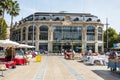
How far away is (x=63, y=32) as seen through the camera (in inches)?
3964

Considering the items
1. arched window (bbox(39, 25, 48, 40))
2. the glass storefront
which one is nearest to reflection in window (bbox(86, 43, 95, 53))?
the glass storefront

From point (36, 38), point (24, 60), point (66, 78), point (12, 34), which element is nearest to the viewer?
point (66, 78)

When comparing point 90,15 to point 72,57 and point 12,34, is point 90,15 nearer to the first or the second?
point 12,34

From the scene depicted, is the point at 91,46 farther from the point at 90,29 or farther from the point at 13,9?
the point at 13,9

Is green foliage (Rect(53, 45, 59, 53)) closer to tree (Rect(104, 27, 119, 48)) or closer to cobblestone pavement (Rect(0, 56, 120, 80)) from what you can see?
tree (Rect(104, 27, 119, 48))

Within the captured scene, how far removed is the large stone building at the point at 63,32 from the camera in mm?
100438

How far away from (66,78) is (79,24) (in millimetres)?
83029

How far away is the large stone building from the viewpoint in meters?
100

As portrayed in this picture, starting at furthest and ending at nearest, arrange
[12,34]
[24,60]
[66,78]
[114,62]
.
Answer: [12,34]
[24,60]
[114,62]
[66,78]

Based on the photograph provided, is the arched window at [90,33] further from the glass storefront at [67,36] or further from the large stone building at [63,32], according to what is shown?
the glass storefront at [67,36]

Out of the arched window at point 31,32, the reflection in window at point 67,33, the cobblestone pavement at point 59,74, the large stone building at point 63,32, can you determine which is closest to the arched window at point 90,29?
the large stone building at point 63,32

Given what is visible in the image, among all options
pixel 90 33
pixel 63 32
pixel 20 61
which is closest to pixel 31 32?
pixel 63 32

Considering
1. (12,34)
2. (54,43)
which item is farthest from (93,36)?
(12,34)

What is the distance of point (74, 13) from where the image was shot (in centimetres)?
10312
